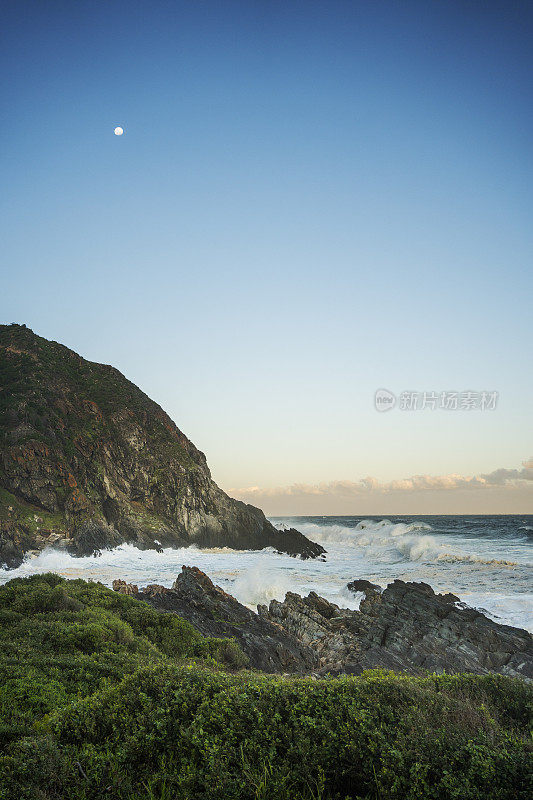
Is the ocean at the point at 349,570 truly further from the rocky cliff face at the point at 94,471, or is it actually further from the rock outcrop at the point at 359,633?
the rock outcrop at the point at 359,633

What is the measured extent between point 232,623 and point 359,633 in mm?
4873

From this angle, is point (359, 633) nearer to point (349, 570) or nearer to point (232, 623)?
point (232, 623)

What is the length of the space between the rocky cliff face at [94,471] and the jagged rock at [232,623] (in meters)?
21.2

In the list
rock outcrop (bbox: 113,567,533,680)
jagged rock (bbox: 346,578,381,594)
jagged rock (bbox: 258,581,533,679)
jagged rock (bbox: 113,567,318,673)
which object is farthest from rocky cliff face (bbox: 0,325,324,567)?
jagged rock (bbox: 258,581,533,679)

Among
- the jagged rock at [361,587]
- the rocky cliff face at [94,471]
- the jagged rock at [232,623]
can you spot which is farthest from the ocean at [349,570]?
the jagged rock at [232,623]

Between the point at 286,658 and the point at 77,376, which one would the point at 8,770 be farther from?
the point at 77,376

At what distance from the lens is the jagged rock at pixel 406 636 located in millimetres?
13211

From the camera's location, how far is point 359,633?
16.2m

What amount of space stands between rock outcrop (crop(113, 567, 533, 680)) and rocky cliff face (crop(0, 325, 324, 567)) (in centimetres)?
2324

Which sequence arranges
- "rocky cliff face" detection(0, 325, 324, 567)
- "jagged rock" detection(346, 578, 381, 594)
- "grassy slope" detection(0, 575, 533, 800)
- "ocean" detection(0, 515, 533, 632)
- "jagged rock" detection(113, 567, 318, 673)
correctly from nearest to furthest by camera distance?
"grassy slope" detection(0, 575, 533, 800), "jagged rock" detection(113, 567, 318, 673), "ocean" detection(0, 515, 533, 632), "jagged rock" detection(346, 578, 381, 594), "rocky cliff face" detection(0, 325, 324, 567)

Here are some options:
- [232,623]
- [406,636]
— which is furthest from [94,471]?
[406,636]

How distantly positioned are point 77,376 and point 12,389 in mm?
13036

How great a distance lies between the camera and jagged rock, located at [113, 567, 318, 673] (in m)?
12.7

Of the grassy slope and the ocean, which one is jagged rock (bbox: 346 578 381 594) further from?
the grassy slope
